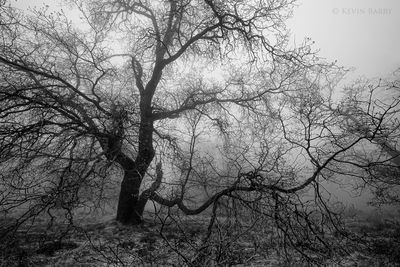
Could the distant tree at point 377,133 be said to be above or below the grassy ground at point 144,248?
above

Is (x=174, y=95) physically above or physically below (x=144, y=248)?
above

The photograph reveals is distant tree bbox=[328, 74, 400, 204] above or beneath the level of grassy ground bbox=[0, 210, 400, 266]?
above

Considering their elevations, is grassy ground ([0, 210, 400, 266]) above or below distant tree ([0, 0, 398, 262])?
below

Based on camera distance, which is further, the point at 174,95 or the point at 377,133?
the point at 174,95

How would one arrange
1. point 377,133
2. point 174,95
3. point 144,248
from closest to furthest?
point 377,133
point 144,248
point 174,95

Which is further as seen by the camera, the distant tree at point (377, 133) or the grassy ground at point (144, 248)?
the grassy ground at point (144, 248)

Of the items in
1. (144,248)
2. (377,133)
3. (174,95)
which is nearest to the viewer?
(377,133)

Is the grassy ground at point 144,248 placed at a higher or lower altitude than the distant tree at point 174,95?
lower

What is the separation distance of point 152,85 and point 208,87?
2479 mm

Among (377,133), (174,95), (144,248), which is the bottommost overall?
(144,248)

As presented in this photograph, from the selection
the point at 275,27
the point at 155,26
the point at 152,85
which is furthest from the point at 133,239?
the point at 275,27

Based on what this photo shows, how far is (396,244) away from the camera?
7.46 m

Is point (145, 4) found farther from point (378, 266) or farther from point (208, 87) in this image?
point (378, 266)

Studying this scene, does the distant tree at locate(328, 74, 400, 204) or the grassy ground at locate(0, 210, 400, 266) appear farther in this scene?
the grassy ground at locate(0, 210, 400, 266)
